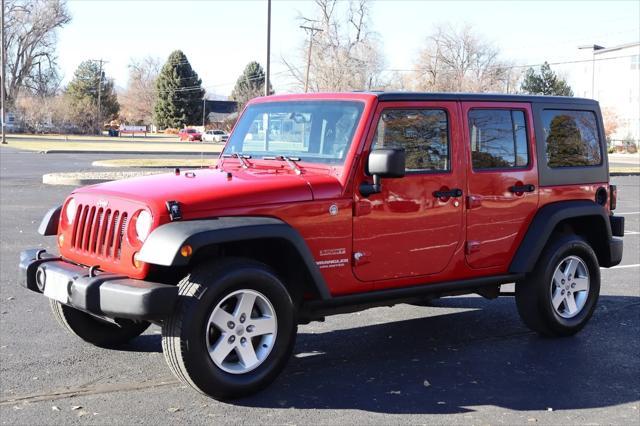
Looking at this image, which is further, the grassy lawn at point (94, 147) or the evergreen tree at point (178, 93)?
the evergreen tree at point (178, 93)

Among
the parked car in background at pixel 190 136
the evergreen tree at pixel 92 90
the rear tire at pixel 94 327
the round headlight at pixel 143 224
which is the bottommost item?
the rear tire at pixel 94 327

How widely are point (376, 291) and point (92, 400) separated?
1956 millimetres

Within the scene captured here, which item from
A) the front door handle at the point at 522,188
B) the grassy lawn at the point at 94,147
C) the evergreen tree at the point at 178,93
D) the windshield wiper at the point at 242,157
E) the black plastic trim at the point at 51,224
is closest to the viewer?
the black plastic trim at the point at 51,224

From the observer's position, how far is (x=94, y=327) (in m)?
5.77

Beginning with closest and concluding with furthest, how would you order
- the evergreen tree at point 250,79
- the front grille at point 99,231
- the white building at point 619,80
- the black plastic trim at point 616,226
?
1. the front grille at point 99,231
2. the black plastic trim at point 616,226
3. the white building at point 619,80
4. the evergreen tree at point 250,79

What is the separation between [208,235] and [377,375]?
1656mm

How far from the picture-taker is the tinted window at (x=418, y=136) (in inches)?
214

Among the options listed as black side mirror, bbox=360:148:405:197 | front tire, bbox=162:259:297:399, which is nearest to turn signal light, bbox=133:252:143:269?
front tire, bbox=162:259:297:399

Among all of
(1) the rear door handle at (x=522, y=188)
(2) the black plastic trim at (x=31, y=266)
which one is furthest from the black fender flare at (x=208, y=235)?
(1) the rear door handle at (x=522, y=188)

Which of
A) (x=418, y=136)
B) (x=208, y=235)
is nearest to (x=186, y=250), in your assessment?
(x=208, y=235)

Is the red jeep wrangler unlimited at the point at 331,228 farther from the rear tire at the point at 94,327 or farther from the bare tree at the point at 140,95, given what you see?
the bare tree at the point at 140,95

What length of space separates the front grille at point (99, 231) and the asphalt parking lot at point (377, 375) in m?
0.85

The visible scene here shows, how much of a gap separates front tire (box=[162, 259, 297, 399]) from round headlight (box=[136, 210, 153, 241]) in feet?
1.17

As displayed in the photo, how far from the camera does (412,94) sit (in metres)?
5.64
